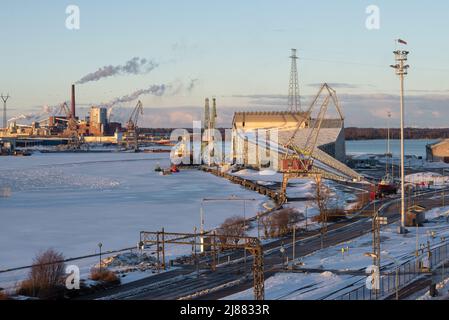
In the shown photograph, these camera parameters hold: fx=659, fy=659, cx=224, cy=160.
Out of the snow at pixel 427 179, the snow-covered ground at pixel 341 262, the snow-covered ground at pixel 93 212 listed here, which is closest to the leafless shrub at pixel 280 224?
the snow-covered ground at pixel 93 212

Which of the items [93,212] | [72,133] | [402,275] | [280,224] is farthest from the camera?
[72,133]

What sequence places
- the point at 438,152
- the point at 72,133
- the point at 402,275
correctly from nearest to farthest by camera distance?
the point at 402,275 → the point at 438,152 → the point at 72,133

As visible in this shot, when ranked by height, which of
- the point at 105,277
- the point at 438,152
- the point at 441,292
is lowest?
the point at 105,277

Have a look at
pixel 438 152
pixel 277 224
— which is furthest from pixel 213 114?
pixel 277 224

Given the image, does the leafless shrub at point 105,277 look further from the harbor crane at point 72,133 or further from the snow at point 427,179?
the harbor crane at point 72,133

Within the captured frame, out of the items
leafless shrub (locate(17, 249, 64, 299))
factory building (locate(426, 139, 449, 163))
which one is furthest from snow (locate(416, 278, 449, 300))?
factory building (locate(426, 139, 449, 163))

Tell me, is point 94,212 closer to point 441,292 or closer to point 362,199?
point 362,199
